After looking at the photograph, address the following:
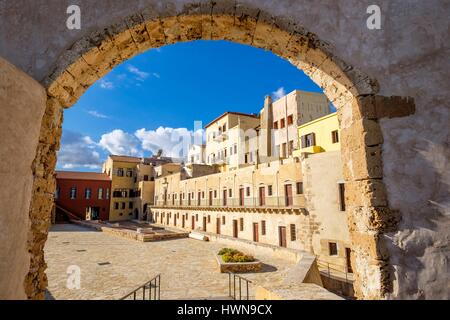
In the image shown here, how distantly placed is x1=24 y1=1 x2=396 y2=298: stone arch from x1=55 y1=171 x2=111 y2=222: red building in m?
49.1

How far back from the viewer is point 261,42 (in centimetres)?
406

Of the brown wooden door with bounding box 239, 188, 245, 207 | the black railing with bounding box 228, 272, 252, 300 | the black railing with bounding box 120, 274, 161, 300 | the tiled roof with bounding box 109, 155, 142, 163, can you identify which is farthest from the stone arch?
the tiled roof with bounding box 109, 155, 142, 163

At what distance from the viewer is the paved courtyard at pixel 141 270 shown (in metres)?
11.5

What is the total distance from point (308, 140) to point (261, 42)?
75.1 ft

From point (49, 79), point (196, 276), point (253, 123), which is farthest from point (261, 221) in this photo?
point (49, 79)

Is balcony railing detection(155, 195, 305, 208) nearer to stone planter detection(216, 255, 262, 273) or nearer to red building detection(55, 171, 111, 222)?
stone planter detection(216, 255, 262, 273)

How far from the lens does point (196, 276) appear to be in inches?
546

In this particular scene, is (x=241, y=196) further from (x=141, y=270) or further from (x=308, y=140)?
(x=141, y=270)

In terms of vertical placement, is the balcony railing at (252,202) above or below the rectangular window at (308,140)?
below

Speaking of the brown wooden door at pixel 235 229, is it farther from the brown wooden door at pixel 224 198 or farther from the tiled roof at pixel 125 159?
the tiled roof at pixel 125 159

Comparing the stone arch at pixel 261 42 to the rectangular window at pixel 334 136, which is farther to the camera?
the rectangular window at pixel 334 136

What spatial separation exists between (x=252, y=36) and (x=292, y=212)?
61.4 ft

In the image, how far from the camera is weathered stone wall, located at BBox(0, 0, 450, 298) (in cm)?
329

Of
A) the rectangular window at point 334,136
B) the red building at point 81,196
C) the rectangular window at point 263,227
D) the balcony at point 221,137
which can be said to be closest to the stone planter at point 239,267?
the rectangular window at point 263,227
